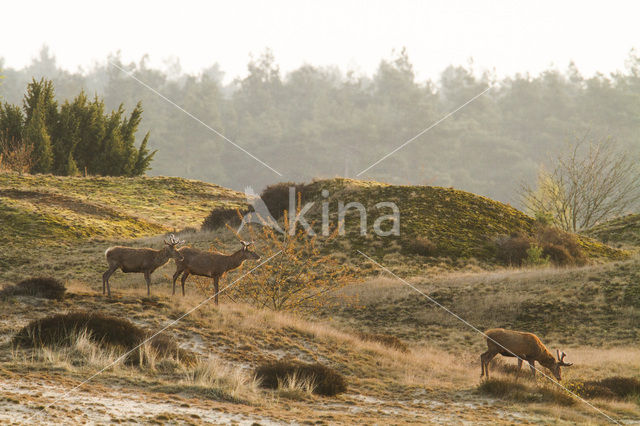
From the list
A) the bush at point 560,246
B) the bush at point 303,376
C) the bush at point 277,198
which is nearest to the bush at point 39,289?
the bush at point 303,376

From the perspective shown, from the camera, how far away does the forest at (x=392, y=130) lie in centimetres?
9106

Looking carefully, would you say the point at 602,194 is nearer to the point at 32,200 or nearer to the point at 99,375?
the point at 32,200

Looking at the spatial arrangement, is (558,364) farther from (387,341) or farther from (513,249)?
(513,249)

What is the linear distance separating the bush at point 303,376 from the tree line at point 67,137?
42270mm

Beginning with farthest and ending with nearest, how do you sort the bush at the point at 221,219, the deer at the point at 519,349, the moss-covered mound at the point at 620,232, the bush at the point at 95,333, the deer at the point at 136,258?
1. the moss-covered mound at the point at 620,232
2. the bush at the point at 221,219
3. the deer at the point at 136,258
4. the deer at the point at 519,349
5. the bush at the point at 95,333

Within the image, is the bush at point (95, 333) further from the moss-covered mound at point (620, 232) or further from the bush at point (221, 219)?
the moss-covered mound at point (620, 232)

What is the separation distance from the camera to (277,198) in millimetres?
37344

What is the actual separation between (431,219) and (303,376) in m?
24.4

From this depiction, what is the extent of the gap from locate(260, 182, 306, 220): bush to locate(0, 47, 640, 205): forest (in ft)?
164

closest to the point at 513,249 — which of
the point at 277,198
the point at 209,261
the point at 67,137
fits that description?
the point at 277,198

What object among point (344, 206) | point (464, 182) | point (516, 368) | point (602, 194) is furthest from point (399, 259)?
point (464, 182)

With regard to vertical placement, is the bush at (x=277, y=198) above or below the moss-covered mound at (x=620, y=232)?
above

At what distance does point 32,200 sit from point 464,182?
66900mm

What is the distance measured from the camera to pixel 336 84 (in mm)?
136250
